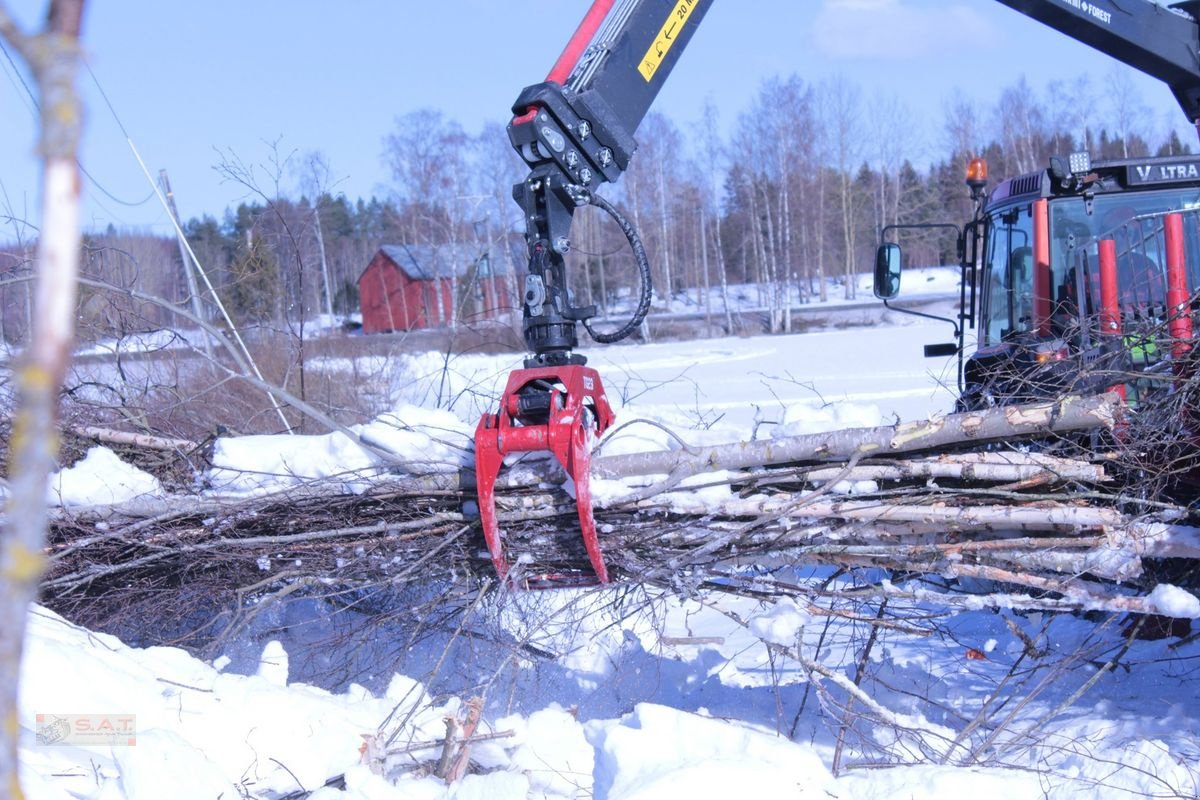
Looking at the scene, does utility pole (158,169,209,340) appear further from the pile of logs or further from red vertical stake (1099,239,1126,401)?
red vertical stake (1099,239,1126,401)

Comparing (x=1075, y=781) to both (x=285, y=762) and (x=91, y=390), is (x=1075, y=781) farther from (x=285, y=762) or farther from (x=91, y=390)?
(x=91, y=390)

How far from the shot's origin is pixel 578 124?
4.44 meters

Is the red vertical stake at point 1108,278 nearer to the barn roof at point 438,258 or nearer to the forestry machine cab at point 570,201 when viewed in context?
the forestry machine cab at point 570,201

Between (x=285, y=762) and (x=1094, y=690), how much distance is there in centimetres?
361

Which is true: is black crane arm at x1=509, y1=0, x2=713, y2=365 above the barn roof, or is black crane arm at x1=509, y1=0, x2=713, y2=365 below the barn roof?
below

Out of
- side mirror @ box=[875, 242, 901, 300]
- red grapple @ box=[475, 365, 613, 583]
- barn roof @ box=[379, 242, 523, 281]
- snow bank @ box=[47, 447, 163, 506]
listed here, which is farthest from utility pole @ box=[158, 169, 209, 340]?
barn roof @ box=[379, 242, 523, 281]

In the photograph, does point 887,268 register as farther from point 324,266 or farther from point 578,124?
point 324,266

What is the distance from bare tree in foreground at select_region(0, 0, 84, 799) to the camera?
0.83m

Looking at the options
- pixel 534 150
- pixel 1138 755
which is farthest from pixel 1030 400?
pixel 534 150

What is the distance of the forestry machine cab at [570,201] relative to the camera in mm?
3873

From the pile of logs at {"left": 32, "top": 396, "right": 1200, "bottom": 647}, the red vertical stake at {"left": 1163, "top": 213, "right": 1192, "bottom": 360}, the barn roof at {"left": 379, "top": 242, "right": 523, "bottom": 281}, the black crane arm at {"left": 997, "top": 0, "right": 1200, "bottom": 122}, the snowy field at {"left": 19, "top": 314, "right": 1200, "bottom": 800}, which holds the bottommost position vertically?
the snowy field at {"left": 19, "top": 314, "right": 1200, "bottom": 800}

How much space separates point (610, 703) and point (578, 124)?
272 cm

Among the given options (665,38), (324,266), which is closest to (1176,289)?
(665,38)

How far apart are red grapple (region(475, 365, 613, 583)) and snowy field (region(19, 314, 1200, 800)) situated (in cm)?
43
